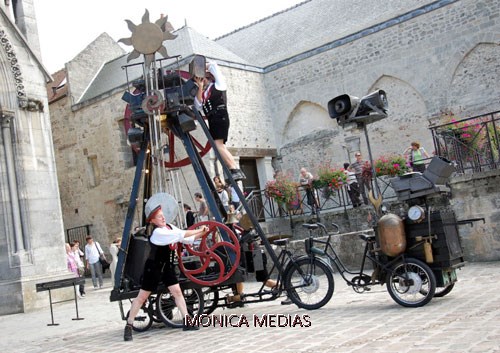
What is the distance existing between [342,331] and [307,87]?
15607 millimetres

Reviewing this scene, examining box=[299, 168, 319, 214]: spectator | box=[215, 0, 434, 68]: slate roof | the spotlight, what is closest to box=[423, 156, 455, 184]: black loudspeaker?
the spotlight

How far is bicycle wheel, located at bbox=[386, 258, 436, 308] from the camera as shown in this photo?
6.37 m

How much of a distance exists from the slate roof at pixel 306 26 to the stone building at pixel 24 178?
9.86 metres

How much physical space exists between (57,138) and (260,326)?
18.8 meters

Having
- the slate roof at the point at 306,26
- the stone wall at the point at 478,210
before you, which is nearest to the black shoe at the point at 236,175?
the stone wall at the point at 478,210

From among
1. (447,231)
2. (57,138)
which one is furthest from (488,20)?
(57,138)

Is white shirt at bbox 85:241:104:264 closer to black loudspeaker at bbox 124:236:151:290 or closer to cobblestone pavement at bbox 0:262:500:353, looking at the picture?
cobblestone pavement at bbox 0:262:500:353

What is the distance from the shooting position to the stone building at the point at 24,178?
12023mm

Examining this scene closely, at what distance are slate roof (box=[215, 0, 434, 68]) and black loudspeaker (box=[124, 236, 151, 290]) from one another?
14132mm

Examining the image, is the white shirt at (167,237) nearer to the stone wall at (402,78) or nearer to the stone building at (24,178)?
the stone building at (24,178)

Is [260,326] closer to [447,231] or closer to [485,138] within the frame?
[447,231]

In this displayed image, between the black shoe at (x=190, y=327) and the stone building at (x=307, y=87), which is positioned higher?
the stone building at (x=307, y=87)

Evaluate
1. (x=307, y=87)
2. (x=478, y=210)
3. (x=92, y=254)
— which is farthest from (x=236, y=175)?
(x=307, y=87)

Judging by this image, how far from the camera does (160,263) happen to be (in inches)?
258
